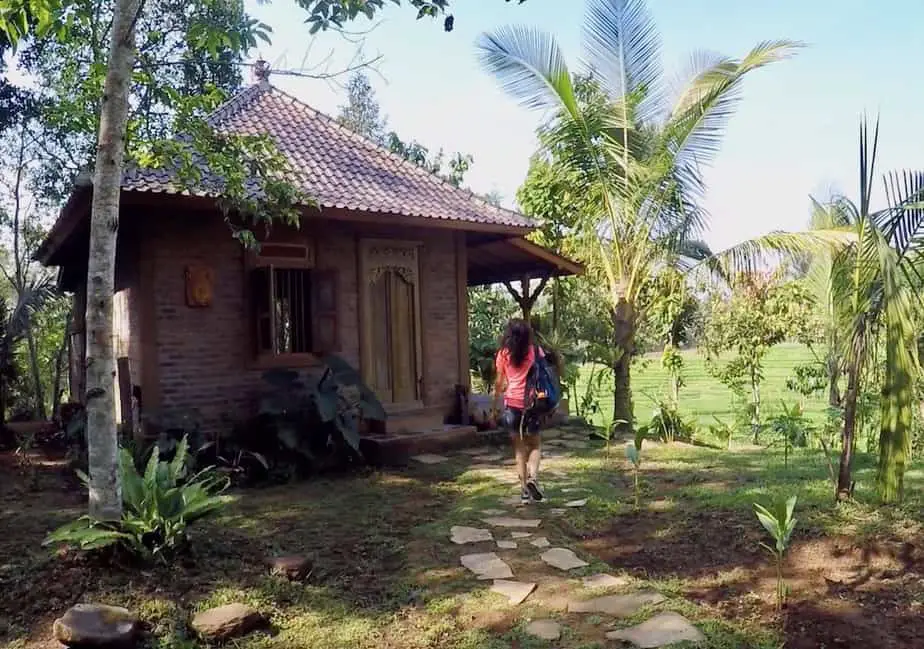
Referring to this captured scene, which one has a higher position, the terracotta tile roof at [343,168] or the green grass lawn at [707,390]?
the terracotta tile roof at [343,168]

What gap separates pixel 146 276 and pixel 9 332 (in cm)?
601

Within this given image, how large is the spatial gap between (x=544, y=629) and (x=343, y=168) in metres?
6.92

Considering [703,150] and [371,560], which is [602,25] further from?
[371,560]

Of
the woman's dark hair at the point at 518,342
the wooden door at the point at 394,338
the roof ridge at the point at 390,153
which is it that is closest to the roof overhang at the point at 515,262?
the roof ridge at the point at 390,153

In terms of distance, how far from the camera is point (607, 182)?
928cm

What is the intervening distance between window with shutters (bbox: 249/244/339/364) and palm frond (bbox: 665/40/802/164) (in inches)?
187

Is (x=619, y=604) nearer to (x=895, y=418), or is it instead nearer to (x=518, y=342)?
(x=895, y=418)

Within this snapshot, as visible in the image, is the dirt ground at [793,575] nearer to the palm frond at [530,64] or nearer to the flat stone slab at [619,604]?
the flat stone slab at [619,604]

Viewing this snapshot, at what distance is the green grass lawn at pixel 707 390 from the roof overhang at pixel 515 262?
355cm

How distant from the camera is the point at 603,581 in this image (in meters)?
3.91

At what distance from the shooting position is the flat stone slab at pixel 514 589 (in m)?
3.71

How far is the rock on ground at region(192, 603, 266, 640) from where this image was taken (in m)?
3.24

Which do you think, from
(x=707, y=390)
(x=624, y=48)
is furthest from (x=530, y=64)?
(x=707, y=390)

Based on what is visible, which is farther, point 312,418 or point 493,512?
point 312,418
